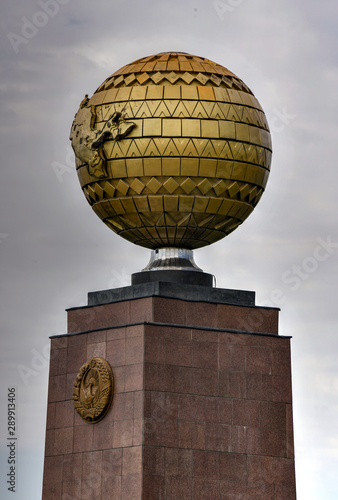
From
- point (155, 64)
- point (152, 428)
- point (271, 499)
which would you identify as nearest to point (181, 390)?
point (152, 428)

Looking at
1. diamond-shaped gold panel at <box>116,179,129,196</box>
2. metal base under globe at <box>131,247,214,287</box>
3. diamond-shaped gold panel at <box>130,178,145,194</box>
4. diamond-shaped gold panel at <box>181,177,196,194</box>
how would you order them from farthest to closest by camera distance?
metal base under globe at <box>131,247,214,287</box>
diamond-shaped gold panel at <box>116,179,129,196</box>
diamond-shaped gold panel at <box>130,178,145,194</box>
diamond-shaped gold panel at <box>181,177,196,194</box>

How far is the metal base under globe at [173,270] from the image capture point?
26750mm

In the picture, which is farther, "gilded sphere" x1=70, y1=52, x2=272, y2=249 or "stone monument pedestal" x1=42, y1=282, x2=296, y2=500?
"gilded sphere" x1=70, y1=52, x2=272, y2=249

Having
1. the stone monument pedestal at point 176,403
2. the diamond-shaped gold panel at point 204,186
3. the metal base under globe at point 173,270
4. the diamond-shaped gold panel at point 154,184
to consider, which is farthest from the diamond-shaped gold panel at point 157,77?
the stone monument pedestal at point 176,403

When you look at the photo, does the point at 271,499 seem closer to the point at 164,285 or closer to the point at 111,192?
the point at 164,285

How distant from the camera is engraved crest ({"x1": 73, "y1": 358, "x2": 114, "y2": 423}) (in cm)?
2559

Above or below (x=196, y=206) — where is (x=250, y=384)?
below

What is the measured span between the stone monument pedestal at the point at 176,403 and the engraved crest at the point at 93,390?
13cm

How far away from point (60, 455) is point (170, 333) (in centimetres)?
340

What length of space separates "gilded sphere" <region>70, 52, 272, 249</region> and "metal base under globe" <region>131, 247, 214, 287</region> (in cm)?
21

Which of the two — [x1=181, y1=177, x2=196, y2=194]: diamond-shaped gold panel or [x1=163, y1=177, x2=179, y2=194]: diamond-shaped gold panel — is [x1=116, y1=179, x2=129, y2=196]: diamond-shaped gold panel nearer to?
[x1=163, y1=177, x2=179, y2=194]: diamond-shaped gold panel

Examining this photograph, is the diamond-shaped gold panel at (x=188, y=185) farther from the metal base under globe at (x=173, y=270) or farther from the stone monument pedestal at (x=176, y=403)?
the stone monument pedestal at (x=176, y=403)

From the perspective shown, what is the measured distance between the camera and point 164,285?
1028 inches

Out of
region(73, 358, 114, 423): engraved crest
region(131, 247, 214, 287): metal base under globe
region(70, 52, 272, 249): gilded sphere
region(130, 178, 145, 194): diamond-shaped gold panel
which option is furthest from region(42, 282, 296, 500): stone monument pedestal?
region(130, 178, 145, 194): diamond-shaped gold panel
